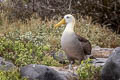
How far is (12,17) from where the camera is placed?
Answer: 582 inches

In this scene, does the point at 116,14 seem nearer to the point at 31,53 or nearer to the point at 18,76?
the point at 31,53

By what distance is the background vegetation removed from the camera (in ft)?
26.1

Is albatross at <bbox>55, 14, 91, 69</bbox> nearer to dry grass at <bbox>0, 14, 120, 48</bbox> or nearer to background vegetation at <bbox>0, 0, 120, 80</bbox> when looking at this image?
background vegetation at <bbox>0, 0, 120, 80</bbox>

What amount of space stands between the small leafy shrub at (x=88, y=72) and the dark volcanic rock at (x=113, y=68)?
13.1 inches

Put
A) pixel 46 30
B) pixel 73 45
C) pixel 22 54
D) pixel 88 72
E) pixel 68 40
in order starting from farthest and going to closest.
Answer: pixel 46 30, pixel 22 54, pixel 73 45, pixel 68 40, pixel 88 72

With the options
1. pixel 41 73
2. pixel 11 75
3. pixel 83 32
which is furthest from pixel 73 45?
pixel 83 32

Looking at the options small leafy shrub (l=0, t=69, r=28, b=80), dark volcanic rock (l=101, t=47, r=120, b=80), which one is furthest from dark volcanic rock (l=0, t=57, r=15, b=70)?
dark volcanic rock (l=101, t=47, r=120, b=80)

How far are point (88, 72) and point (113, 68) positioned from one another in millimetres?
621

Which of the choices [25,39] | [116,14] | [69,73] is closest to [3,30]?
[25,39]

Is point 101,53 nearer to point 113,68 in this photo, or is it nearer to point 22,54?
point 22,54

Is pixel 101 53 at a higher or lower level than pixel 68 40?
lower

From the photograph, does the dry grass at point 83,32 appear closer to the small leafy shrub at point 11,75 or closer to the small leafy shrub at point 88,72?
the small leafy shrub at point 88,72

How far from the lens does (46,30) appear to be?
11.7 m

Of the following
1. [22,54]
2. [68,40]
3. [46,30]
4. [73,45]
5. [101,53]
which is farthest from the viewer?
[46,30]
